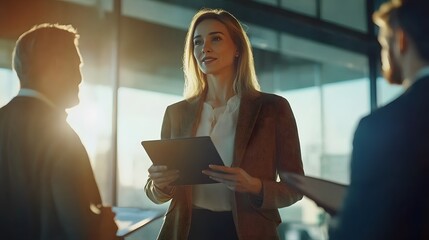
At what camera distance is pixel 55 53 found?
5.68 ft

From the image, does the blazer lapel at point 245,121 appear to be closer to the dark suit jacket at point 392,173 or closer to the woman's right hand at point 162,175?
the woman's right hand at point 162,175

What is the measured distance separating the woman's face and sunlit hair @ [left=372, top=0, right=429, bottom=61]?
74 centimetres

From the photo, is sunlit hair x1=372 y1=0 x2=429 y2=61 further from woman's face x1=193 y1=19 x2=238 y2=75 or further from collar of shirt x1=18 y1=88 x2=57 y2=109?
collar of shirt x1=18 y1=88 x2=57 y2=109

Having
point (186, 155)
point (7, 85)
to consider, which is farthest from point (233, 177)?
point (7, 85)

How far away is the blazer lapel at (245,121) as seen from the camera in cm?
183

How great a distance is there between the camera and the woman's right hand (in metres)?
1.81

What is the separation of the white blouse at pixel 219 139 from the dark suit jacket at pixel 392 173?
72 cm

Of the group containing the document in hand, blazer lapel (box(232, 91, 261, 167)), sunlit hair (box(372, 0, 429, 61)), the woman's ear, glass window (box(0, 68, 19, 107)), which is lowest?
the document in hand

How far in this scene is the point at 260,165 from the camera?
183cm

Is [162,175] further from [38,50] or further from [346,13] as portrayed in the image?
[346,13]

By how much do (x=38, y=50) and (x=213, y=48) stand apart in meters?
0.53

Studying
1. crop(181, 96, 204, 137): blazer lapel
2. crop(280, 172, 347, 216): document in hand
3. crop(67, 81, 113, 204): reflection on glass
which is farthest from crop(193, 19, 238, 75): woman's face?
crop(67, 81, 113, 204): reflection on glass

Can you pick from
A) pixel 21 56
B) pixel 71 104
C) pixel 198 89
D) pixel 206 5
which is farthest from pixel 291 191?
pixel 206 5

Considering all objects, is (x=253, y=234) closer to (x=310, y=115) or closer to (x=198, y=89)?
(x=198, y=89)
